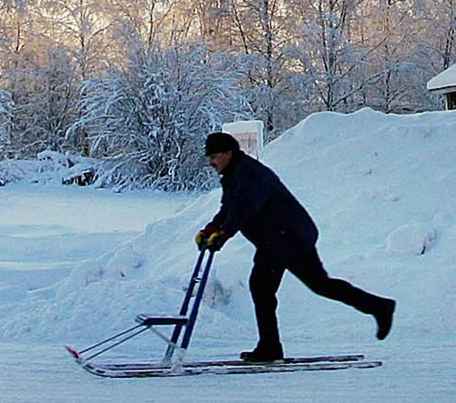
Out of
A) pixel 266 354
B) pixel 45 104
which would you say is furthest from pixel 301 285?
pixel 45 104

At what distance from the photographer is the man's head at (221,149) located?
→ 5344 millimetres

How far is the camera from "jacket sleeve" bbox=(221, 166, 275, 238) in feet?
17.0

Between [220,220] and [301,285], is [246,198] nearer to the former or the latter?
[220,220]

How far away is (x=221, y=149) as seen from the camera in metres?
5.34

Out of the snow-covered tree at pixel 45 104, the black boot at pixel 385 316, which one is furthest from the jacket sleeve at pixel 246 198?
the snow-covered tree at pixel 45 104

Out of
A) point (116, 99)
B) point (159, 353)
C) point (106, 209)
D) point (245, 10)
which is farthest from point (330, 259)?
point (245, 10)

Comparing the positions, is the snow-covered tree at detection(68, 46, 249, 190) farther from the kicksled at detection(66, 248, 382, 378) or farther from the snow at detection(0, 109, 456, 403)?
the kicksled at detection(66, 248, 382, 378)

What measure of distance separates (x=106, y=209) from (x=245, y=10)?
15435mm

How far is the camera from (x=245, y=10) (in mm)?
33531

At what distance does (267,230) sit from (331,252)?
157 inches

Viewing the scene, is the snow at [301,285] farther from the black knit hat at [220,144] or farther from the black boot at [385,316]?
the black knit hat at [220,144]

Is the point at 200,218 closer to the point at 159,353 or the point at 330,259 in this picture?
the point at 330,259

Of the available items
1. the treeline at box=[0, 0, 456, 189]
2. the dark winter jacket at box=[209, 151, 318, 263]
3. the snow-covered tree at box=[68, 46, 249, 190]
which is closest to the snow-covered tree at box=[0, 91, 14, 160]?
the treeline at box=[0, 0, 456, 189]

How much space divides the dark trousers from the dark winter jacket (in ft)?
0.25
